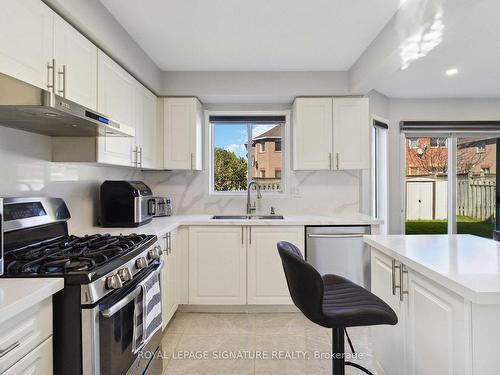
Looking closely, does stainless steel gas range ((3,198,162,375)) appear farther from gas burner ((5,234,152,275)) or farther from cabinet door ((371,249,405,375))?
cabinet door ((371,249,405,375))

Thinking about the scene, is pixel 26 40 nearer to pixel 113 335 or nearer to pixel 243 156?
pixel 113 335

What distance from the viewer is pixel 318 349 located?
2283 millimetres

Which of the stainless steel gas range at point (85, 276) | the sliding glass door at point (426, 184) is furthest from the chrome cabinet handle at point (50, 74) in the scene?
the sliding glass door at point (426, 184)

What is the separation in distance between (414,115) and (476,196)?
1513 mm

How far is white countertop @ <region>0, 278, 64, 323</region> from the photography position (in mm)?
904

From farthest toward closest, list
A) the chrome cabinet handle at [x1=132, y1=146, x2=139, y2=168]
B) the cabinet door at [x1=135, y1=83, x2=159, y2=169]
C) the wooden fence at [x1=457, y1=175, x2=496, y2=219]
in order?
the wooden fence at [x1=457, y1=175, x2=496, y2=219] → the cabinet door at [x1=135, y1=83, x2=159, y2=169] → the chrome cabinet handle at [x1=132, y1=146, x2=139, y2=168]

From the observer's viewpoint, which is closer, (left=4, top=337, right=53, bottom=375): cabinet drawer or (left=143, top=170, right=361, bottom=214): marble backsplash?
(left=4, top=337, right=53, bottom=375): cabinet drawer

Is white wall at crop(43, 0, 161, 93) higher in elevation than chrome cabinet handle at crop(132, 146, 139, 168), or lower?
higher

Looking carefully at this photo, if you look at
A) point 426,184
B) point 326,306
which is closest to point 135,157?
point 326,306

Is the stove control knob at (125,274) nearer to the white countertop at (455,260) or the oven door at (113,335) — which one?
the oven door at (113,335)

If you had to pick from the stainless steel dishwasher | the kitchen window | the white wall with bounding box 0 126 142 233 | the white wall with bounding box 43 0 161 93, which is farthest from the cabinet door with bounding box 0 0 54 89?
the stainless steel dishwasher

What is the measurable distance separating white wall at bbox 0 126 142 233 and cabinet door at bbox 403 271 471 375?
2.16 m

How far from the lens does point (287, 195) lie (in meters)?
3.50

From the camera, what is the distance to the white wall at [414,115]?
12.7 feet
